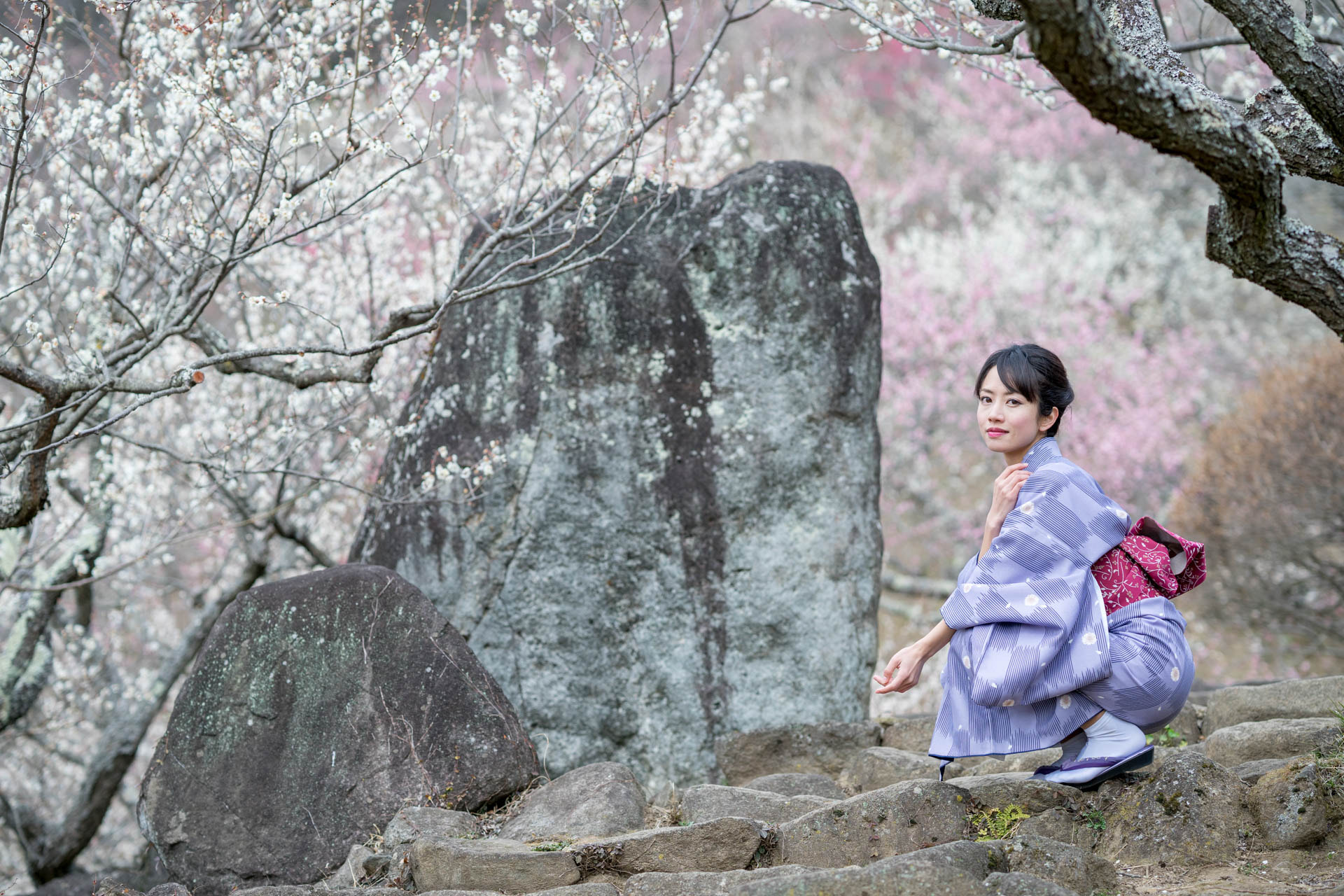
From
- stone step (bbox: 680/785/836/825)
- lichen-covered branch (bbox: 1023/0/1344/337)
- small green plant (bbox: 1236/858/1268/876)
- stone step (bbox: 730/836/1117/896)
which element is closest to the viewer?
lichen-covered branch (bbox: 1023/0/1344/337)

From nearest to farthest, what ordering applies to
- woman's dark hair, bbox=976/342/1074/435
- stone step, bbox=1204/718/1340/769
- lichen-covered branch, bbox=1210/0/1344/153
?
lichen-covered branch, bbox=1210/0/1344/153 < woman's dark hair, bbox=976/342/1074/435 < stone step, bbox=1204/718/1340/769

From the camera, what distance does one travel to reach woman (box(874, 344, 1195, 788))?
10.0 ft

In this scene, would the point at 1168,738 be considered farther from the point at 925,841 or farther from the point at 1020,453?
the point at 925,841

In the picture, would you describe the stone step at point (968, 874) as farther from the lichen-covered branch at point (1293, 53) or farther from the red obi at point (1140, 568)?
the lichen-covered branch at point (1293, 53)

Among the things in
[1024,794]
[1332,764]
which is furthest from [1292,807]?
[1024,794]

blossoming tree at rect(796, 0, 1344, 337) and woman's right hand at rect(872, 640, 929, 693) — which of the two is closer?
blossoming tree at rect(796, 0, 1344, 337)

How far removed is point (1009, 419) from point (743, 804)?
154cm

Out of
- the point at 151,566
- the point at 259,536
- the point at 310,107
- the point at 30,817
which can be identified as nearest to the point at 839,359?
the point at 310,107

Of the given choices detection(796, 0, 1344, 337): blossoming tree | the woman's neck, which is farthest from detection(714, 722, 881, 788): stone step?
detection(796, 0, 1344, 337): blossoming tree

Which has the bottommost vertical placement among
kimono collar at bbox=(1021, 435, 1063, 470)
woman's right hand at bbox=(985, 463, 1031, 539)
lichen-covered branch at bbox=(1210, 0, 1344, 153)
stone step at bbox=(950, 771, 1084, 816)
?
stone step at bbox=(950, 771, 1084, 816)

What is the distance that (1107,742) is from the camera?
3.11 metres

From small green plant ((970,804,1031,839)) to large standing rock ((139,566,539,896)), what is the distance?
65.7 inches

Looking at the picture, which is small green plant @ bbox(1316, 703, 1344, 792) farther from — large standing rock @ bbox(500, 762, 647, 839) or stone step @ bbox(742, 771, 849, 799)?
large standing rock @ bbox(500, 762, 647, 839)

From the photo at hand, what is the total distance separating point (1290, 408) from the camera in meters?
8.19
